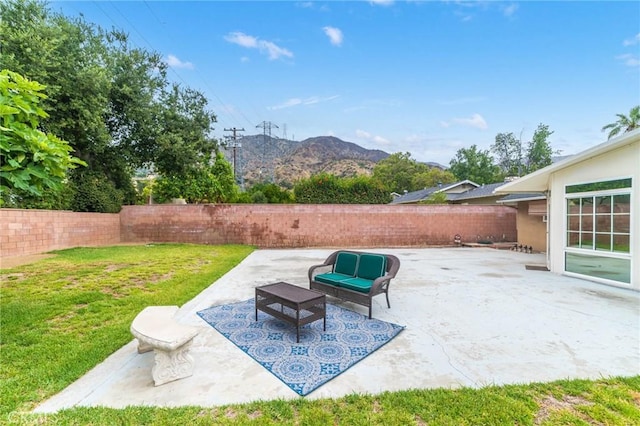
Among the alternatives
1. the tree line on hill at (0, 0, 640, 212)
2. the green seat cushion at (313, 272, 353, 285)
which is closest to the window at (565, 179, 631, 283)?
the green seat cushion at (313, 272, 353, 285)

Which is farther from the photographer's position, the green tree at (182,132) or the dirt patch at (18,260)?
the green tree at (182,132)

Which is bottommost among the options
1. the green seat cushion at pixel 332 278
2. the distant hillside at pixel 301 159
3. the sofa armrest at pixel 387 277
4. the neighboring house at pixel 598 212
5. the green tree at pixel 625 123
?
the green seat cushion at pixel 332 278

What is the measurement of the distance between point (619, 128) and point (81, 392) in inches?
1549

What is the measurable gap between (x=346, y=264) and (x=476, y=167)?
4186 centimetres

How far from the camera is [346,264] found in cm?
561

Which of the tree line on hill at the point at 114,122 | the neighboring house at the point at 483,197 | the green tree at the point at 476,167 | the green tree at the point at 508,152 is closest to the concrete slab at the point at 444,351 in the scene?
the tree line on hill at the point at 114,122

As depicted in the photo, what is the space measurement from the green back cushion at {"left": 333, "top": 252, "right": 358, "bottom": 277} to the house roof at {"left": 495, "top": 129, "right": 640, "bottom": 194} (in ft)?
19.4

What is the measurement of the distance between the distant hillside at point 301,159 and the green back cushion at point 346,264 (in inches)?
1829

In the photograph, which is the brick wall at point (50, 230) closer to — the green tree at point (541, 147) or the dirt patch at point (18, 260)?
the dirt patch at point (18, 260)

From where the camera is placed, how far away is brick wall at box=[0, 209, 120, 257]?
8805 millimetres

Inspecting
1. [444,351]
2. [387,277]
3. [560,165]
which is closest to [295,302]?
[387,277]

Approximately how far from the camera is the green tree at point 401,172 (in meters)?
44.1

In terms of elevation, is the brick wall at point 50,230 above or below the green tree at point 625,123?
below

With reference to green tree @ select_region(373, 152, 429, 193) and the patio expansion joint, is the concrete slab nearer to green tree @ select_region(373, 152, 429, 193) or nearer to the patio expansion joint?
the patio expansion joint
